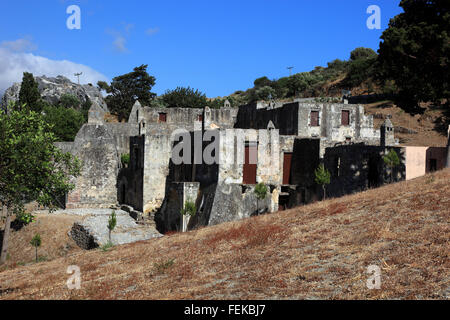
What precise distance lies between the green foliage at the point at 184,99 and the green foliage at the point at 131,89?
24.2 feet

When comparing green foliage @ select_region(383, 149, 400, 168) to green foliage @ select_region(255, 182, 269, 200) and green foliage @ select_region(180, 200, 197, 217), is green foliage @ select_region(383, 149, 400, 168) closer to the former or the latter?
Answer: green foliage @ select_region(255, 182, 269, 200)

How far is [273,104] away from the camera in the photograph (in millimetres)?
45500

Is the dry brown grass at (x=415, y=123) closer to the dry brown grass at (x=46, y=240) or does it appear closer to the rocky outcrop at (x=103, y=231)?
the rocky outcrop at (x=103, y=231)

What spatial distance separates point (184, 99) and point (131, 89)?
13803 millimetres

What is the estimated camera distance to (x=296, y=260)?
1254 cm

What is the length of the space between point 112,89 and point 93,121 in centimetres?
4455

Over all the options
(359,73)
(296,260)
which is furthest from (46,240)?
(359,73)

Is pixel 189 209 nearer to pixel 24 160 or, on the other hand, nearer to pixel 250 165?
pixel 250 165

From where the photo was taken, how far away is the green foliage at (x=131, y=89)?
258 feet

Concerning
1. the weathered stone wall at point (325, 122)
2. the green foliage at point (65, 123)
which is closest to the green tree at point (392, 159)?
the weathered stone wall at point (325, 122)

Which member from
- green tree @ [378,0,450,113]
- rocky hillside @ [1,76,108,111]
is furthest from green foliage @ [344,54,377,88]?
green tree @ [378,0,450,113]

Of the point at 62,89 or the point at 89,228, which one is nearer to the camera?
the point at 89,228
